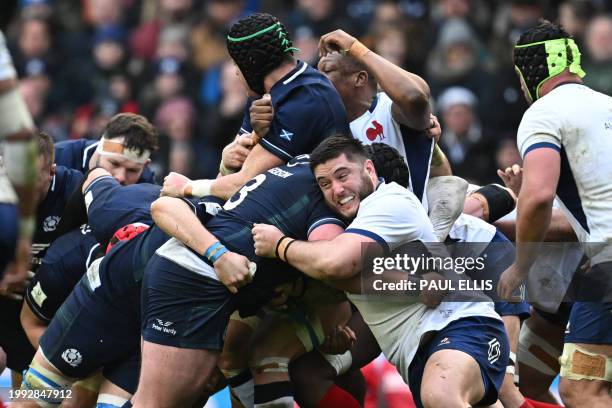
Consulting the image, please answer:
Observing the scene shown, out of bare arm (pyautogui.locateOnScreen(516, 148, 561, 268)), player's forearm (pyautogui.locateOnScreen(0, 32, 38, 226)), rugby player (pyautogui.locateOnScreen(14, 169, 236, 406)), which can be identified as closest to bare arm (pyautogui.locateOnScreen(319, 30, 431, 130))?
bare arm (pyautogui.locateOnScreen(516, 148, 561, 268))

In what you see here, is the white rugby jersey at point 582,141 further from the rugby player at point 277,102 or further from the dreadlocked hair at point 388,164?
the rugby player at point 277,102

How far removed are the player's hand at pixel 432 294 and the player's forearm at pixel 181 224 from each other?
3.58ft

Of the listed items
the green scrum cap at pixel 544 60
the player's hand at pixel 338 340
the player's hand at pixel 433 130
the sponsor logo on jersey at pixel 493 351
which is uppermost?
the green scrum cap at pixel 544 60

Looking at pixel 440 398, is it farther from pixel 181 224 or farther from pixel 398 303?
pixel 181 224

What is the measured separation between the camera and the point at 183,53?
14.3 meters

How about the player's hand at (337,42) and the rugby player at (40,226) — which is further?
the rugby player at (40,226)

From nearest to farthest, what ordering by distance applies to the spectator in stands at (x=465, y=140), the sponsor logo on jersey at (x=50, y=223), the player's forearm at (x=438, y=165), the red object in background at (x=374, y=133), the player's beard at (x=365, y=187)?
1. the player's beard at (x=365, y=187)
2. the red object in background at (x=374, y=133)
3. the player's forearm at (x=438, y=165)
4. the sponsor logo on jersey at (x=50, y=223)
5. the spectator in stands at (x=465, y=140)

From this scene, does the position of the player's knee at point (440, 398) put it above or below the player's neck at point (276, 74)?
below

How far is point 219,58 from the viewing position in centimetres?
1409

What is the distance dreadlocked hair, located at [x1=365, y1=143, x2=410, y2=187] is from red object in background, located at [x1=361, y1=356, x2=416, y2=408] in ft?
8.62

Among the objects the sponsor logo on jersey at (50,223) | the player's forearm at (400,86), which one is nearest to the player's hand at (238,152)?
the player's forearm at (400,86)

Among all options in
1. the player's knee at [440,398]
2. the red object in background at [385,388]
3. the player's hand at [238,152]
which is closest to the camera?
the player's knee at [440,398]

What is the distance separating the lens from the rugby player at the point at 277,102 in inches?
260

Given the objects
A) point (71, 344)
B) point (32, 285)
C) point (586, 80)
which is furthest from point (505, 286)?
point (586, 80)
